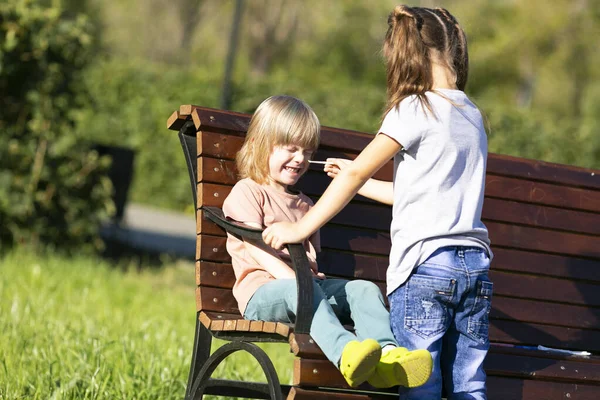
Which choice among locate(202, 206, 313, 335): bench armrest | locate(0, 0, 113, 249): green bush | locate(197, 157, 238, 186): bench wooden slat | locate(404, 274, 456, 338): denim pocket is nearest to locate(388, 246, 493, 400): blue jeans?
locate(404, 274, 456, 338): denim pocket

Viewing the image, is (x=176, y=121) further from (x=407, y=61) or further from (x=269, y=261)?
(x=407, y=61)

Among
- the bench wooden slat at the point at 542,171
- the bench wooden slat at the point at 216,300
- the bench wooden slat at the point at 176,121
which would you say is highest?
the bench wooden slat at the point at 542,171

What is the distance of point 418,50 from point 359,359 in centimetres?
97

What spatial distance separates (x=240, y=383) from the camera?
3.26 meters

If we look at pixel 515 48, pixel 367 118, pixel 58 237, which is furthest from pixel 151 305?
pixel 515 48

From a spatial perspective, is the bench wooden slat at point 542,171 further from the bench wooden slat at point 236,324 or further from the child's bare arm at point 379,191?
the bench wooden slat at point 236,324

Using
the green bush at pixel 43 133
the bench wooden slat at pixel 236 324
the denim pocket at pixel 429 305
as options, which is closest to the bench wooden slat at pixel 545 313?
the denim pocket at pixel 429 305

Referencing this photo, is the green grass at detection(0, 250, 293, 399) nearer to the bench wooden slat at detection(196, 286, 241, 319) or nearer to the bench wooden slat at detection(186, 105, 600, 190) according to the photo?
the bench wooden slat at detection(196, 286, 241, 319)

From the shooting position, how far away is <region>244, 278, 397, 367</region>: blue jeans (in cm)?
271

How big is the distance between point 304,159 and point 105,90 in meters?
14.3

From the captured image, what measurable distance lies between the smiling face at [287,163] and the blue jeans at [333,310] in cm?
36

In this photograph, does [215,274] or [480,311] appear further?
[215,274]

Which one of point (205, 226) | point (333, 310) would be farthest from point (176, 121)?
point (333, 310)

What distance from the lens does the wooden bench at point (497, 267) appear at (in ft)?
10.0
